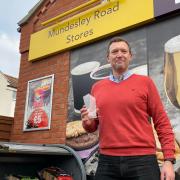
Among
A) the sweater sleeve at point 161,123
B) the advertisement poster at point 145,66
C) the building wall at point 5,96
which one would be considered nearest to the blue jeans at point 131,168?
the sweater sleeve at point 161,123

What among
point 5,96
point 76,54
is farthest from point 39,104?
point 5,96

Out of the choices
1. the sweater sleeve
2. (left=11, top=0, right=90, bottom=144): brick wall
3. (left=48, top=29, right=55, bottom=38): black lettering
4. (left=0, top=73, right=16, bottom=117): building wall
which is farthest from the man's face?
(left=0, top=73, right=16, bottom=117): building wall

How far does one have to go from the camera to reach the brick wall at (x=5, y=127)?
665 centimetres

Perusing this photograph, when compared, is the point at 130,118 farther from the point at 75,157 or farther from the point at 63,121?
the point at 63,121

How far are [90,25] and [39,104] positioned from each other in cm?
182

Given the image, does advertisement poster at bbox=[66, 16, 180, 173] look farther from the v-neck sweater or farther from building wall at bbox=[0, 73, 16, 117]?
building wall at bbox=[0, 73, 16, 117]


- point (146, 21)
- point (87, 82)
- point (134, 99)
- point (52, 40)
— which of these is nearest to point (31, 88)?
point (52, 40)

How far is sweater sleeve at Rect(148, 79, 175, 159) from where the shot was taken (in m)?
2.25

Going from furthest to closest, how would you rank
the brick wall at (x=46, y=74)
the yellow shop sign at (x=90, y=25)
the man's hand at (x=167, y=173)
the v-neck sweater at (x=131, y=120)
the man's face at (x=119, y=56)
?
the brick wall at (x=46, y=74)
the yellow shop sign at (x=90, y=25)
the man's face at (x=119, y=56)
the v-neck sweater at (x=131, y=120)
the man's hand at (x=167, y=173)

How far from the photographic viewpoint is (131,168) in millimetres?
2178

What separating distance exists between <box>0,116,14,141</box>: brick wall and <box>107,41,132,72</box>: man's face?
4.70 meters

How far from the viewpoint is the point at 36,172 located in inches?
198

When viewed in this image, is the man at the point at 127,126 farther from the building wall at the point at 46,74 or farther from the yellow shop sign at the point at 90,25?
the building wall at the point at 46,74

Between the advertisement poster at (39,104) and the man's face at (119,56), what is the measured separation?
12.2ft
